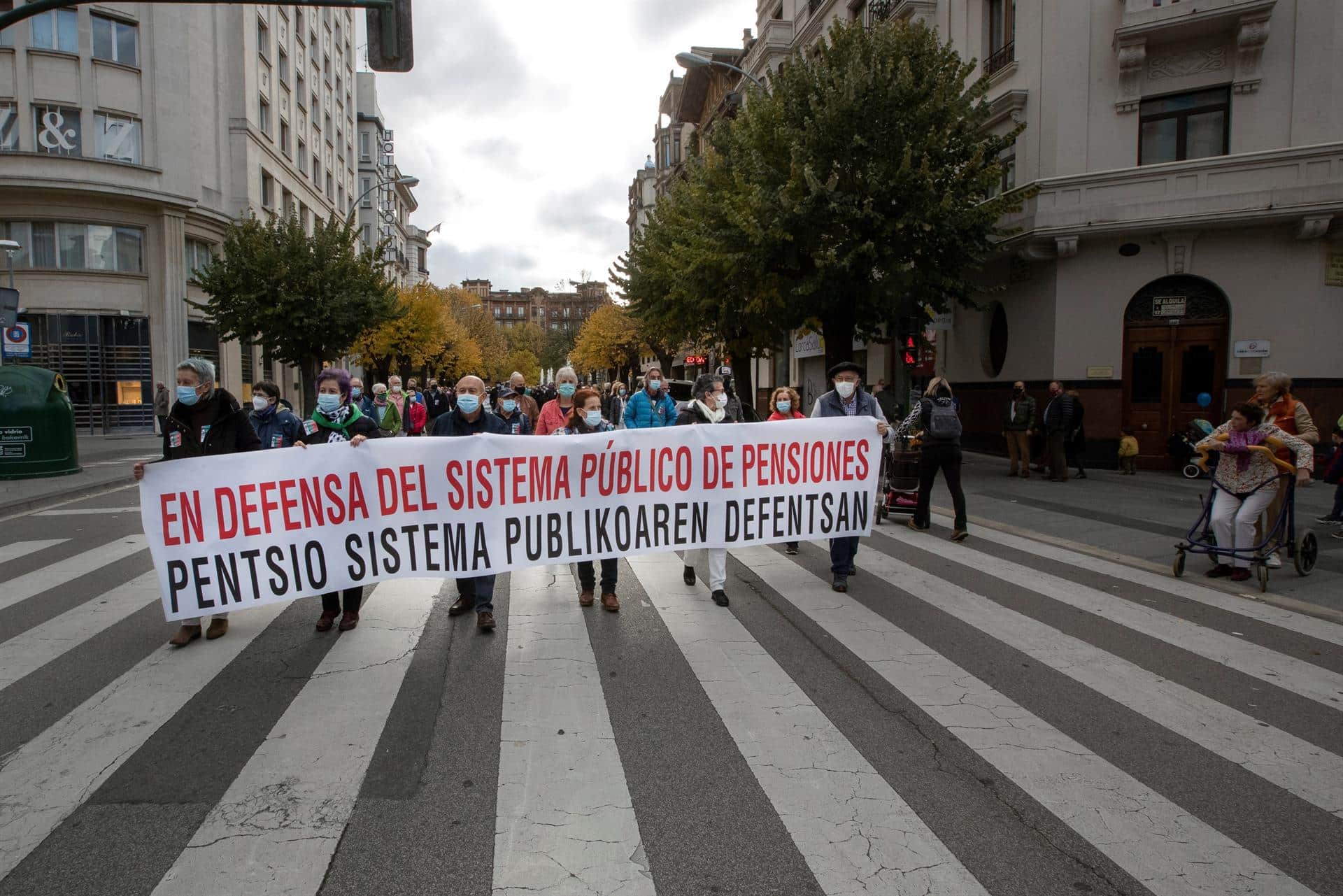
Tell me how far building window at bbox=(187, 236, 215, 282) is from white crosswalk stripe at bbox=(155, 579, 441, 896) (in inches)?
1211

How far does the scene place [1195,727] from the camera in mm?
4305

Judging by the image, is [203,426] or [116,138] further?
[116,138]

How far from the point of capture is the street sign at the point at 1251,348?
16.3 metres

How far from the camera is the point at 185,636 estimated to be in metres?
5.69

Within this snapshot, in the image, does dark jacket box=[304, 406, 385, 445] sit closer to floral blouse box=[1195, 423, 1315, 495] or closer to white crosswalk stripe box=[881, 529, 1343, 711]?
white crosswalk stripe box=[881, 529, 1343, 711]

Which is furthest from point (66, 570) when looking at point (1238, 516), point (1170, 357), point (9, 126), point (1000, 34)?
point (9, 126)

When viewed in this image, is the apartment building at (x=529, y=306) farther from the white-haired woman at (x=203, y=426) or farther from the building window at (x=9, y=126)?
the white-haired woman at (x=203, y=426)

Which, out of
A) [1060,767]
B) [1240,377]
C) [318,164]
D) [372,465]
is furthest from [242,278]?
[1060,767]

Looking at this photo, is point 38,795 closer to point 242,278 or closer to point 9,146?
point 242,278

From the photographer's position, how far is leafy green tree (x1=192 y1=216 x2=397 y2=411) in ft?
95.7

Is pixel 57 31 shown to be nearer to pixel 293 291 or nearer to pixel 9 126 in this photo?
pixel 9 126

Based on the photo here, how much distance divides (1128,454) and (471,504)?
1466 centimetres

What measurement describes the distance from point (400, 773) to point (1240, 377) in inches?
708

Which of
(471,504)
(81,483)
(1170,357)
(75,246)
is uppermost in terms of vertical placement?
(75,246)
